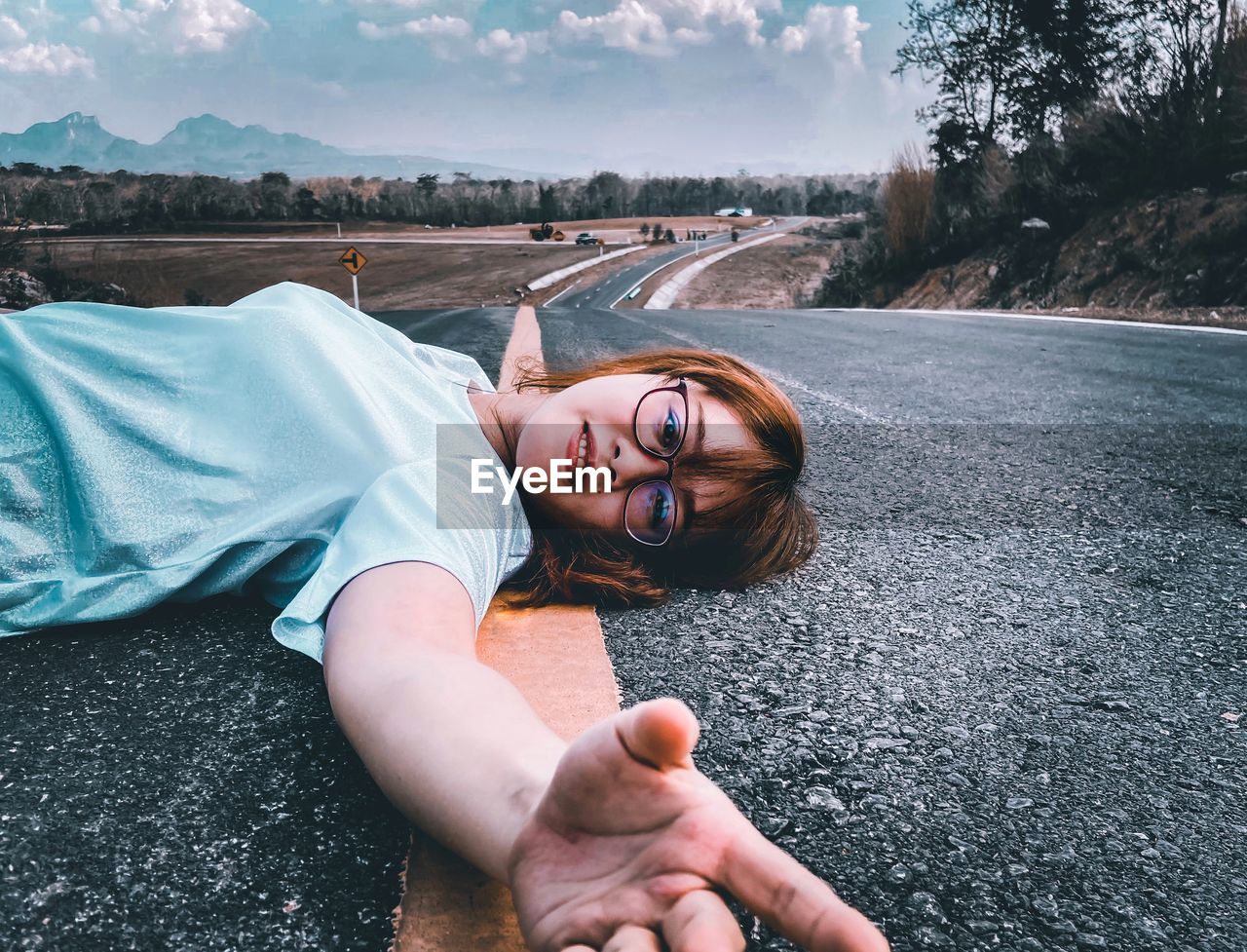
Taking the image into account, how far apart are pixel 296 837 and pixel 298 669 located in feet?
1.57

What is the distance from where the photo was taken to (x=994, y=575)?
2000 mm

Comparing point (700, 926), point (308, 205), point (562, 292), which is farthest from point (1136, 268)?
point (562, 292)

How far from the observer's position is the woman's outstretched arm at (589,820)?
0.69m

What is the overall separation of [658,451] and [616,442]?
0.09 m

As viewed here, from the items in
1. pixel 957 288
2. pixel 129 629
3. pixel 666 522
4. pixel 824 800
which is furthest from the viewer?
pixel 957 288

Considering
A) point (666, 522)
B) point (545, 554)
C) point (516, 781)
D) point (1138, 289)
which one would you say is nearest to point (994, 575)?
point (666, 522)

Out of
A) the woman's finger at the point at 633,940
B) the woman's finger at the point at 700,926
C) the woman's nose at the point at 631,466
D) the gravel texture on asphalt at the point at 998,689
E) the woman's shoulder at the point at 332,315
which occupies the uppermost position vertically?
the woman's shoulder at the point at 332,315

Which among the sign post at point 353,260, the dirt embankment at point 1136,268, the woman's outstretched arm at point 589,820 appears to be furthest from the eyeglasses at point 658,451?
the sign post at point 353,260

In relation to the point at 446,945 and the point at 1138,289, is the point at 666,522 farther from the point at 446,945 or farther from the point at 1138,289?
the point at 1138,289

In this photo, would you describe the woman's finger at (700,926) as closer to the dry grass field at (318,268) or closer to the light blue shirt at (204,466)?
the light blue shirt at (204,466)

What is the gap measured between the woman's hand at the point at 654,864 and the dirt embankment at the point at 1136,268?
10012mm

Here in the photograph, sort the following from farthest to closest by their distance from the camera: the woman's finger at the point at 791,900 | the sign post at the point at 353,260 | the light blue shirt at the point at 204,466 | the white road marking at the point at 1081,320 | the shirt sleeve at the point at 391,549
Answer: the sign post at the point at 353,260, the white road marking at the point at 1081,320, the light blue shirt at the point at 204,466, the shirt sleeve at the point at 391,549, the woman's finger at the point at 791,900

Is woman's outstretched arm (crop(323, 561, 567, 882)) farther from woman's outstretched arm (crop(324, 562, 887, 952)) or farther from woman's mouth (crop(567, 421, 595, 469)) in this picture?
woman's mouth (crop(567, 421, 595, 469))

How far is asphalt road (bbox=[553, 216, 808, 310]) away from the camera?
4016 cm
